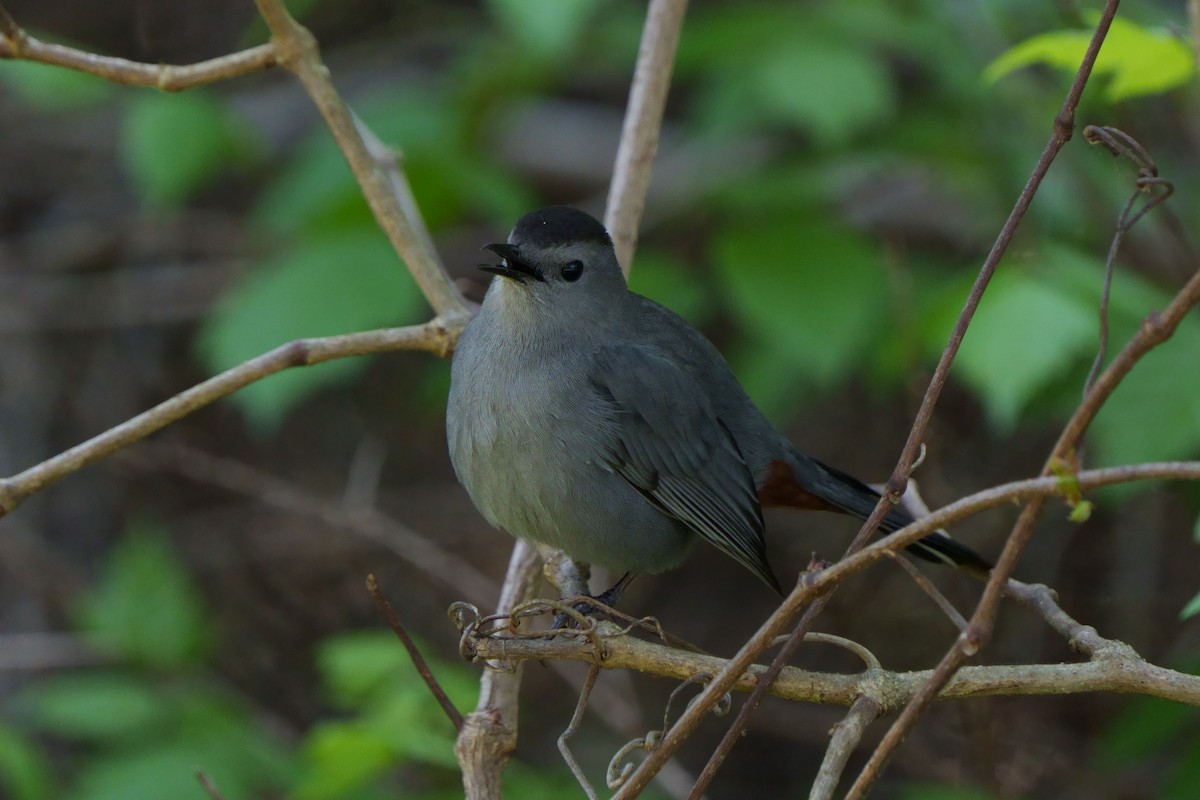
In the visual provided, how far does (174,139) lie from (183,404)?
248cm

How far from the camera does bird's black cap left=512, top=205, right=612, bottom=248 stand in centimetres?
290

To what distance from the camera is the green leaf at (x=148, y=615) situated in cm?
433

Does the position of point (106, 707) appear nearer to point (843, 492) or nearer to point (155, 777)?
point (155, 777)

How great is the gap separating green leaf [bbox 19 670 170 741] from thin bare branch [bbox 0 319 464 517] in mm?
1888

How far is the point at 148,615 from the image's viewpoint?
439cm

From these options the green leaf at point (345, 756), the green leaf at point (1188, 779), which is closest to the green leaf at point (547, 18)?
the green leaf at point (345, 756)

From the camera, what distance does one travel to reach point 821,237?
4145mm

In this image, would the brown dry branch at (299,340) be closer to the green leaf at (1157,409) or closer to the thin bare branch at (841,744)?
the thin bare branch at (841,744)

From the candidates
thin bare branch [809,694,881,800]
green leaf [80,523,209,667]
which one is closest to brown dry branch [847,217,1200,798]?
thin bare branch [809,694,881,800]

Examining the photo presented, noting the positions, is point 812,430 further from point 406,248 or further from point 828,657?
point 406,248

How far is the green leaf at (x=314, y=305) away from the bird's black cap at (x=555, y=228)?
107 cm

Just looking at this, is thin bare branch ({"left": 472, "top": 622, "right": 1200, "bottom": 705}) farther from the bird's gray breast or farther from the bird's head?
the bird's head

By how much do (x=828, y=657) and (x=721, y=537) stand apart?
2787 millimetres

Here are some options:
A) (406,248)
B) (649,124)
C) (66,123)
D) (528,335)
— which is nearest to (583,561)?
(528,335)
